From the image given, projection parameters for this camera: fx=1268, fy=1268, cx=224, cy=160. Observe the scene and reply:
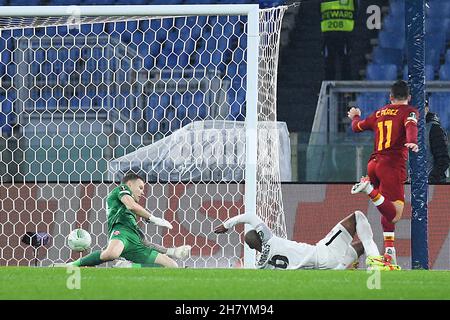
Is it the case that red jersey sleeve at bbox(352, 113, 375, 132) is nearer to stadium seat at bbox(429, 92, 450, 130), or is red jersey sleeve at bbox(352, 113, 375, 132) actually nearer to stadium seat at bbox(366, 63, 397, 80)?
stadium seat at bbox(429, 92, 450, 130)

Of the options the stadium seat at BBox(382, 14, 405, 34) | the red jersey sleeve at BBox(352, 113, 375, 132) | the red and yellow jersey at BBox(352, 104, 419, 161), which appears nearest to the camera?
the red and yellow jersey at BBox(352, 104, 419, 161)

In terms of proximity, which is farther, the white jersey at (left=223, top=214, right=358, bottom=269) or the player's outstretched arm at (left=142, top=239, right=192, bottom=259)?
the player's outstretched arm at (left=142, top=239, right=192, bottom=259)

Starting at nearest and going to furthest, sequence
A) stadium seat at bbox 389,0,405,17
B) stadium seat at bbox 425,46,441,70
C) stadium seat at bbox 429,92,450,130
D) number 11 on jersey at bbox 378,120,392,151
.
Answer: number 11 on jersey at bbox 378,120,392,151 → stadium seat at bbox 429,92,450,130 → stadium seat at bbox 425,46,441,70 → stadium seat at bbox 389,0,405,17

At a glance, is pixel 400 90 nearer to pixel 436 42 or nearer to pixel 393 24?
pixel 436 42

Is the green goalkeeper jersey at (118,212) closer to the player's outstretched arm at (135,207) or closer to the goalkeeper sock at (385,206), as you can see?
the player's outstretched arm at (135,207)

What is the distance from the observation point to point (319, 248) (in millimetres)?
8961

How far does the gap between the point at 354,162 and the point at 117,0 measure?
683 cm

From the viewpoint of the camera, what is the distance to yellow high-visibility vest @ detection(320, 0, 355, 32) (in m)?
14.8

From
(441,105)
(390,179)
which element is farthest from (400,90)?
(441,105)

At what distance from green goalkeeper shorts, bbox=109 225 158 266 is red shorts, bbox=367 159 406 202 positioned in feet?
5.82

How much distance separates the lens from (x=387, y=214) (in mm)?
9328

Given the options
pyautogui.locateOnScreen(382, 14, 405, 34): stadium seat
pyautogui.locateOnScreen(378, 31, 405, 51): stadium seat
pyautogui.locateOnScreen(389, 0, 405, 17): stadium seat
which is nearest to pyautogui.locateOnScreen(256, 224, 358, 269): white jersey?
pyautogui.locateOnScreen(378, 31, 405, 51): stadium seat

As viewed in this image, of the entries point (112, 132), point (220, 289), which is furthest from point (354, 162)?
point (220, 289)

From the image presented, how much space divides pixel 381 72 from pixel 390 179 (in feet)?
20.8
